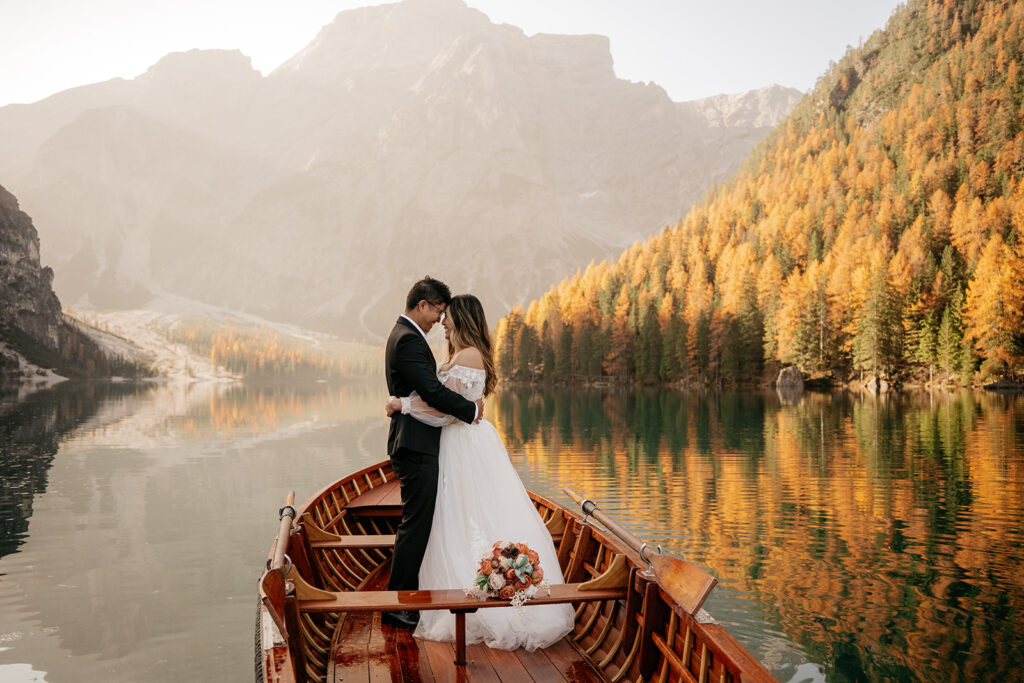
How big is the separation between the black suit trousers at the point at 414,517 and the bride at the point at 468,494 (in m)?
0.09

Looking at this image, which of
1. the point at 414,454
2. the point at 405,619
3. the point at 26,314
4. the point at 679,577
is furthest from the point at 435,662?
the point at 26,314

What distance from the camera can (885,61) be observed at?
499 feet

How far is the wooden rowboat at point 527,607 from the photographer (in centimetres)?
496

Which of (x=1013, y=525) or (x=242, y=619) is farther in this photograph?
(x=1013, y=525)

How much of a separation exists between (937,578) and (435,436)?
38.1 ft

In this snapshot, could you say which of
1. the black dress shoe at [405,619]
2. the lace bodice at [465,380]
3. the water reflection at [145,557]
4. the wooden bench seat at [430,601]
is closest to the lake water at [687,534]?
the water reflection at [145,557]

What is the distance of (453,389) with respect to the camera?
7273 mm

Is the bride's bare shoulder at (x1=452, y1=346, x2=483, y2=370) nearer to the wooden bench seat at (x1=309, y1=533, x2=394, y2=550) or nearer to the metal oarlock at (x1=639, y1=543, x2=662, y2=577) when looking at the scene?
the metal oarlock at (x1=639, y1=543, x2=662, y2=577)

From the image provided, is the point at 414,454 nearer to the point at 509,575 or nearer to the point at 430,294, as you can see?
the point at 430,294

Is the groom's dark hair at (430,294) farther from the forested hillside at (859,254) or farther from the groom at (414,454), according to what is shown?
the forested hillside at (859,254)

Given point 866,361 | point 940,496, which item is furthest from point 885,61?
point 940,496

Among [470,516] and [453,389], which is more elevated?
[453,389]

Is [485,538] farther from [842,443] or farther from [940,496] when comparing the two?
[842,443]

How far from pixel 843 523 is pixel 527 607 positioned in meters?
14.4
